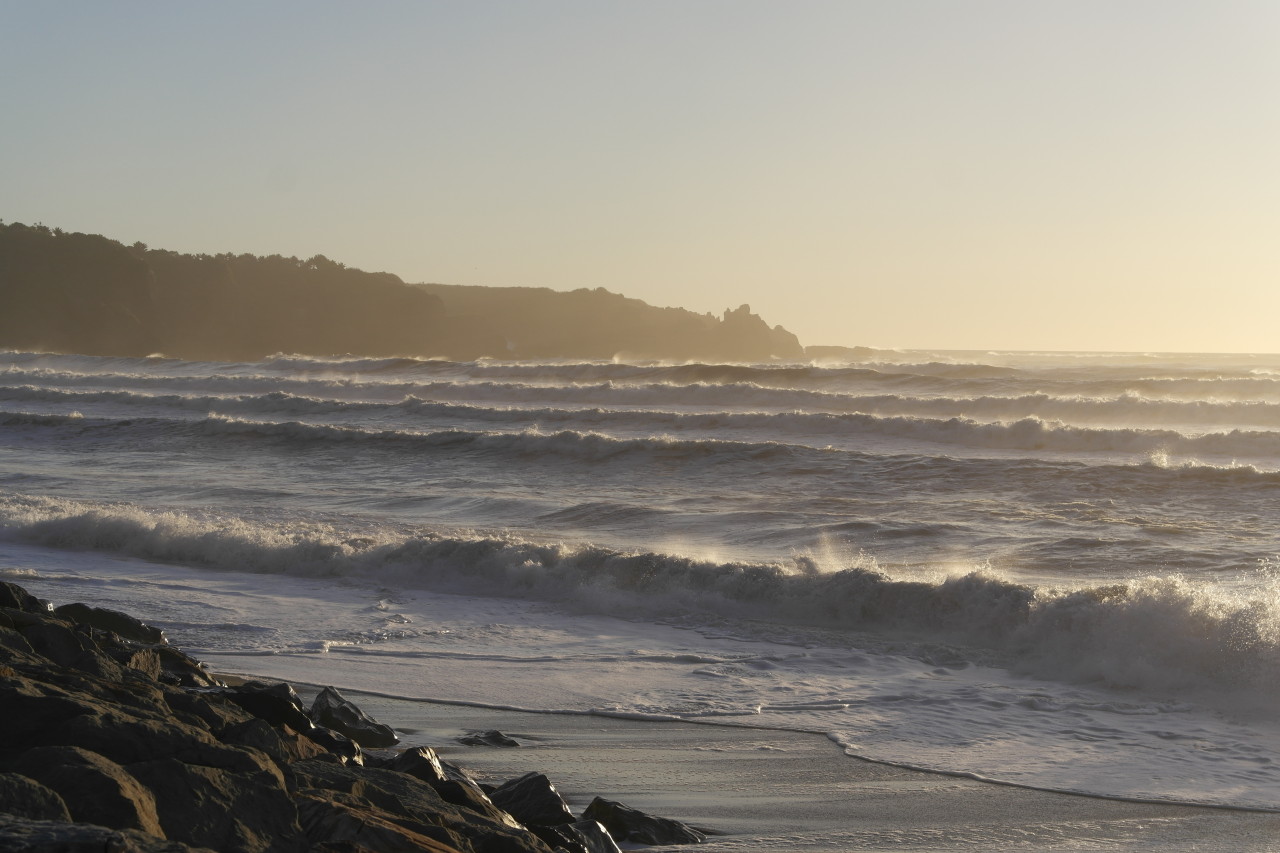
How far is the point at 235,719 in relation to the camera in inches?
174

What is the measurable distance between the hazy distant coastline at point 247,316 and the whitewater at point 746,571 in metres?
55.4

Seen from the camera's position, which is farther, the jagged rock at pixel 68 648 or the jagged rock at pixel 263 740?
the jagged rock at pixel 68 648

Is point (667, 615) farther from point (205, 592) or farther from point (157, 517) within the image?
point (157, 517)

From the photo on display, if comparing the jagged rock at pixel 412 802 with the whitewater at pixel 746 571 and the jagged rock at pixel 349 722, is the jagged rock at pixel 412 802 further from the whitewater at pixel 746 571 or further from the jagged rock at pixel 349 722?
the whitewater at pixel 746 571

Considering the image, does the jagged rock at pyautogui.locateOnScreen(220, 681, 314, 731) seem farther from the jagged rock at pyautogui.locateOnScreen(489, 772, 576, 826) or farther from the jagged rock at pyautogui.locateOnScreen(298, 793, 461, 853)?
the jagged rock at pyautogui.locateOnScreen(298, 793, 461, 853)

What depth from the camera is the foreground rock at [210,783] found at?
2.96m

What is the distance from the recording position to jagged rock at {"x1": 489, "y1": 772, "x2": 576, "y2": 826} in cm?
436

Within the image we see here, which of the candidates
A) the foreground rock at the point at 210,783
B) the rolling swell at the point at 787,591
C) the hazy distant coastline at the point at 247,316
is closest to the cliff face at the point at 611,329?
the hazy distant coastline at the point at 247,316

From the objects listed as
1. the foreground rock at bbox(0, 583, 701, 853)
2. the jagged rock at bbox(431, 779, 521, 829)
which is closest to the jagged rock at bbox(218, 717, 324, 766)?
the foreground rock at bbox(0, 583, 701, 853)

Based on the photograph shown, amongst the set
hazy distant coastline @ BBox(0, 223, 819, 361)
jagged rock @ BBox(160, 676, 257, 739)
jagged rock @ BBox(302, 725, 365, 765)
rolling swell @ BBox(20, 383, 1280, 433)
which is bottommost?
jagged rock @ BBox(302, 725, 365, 765)

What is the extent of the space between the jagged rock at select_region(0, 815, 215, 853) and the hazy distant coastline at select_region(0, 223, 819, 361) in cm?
7729

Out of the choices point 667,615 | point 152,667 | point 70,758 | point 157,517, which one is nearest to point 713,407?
point 157,517

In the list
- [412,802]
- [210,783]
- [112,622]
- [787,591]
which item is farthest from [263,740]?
[787,591]

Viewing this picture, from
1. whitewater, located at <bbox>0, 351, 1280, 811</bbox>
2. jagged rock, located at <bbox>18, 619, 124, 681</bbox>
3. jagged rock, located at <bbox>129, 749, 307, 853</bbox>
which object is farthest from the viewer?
whitewater, located at <bbox>0, 351, 1280, 811</bbox>
